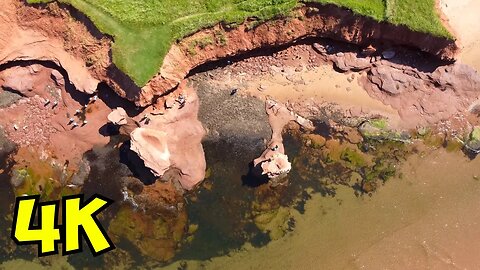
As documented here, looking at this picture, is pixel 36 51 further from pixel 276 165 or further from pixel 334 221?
pixel 334 221

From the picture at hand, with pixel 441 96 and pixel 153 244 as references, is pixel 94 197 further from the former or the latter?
pixel 441 96

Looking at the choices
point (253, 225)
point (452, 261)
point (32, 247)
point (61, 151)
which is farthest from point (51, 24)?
point (452, 261)

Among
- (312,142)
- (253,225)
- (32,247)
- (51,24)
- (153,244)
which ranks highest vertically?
(51,24)

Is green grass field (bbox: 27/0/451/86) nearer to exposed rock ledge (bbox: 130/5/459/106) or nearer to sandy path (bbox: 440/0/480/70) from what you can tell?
exposed rock ledge (bbox: 130/5/459/106)

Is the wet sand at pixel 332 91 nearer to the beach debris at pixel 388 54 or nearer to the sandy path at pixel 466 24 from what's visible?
the beach debris at pixel 388 54

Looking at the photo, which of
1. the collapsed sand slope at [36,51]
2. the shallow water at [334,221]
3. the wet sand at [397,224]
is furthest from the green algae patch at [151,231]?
the collapsed sand slope at [36,51]

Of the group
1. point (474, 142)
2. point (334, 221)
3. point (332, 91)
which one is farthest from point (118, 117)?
point (474, 142)
